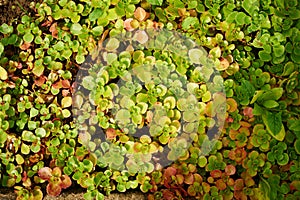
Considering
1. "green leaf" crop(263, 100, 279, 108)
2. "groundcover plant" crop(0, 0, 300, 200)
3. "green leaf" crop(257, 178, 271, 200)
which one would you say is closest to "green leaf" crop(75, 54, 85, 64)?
"groundcover plant" crop(0, 0, 300, 200)

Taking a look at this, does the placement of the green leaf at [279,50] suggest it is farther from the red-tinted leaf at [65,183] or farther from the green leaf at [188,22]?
the red-tinted leaf at [65,183]

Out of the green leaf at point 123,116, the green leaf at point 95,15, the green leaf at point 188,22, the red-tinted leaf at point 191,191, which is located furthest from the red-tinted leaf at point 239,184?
the green leaf at point 95,15

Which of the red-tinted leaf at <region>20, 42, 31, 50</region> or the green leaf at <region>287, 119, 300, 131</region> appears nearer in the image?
the green leaf at <region>287, 119, 300, 131</region>

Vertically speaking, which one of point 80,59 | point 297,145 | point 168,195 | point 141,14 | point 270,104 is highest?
point 141,14

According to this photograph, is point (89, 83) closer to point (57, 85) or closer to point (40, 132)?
point (57, 85)

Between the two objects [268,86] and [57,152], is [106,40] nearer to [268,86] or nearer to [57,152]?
[57,152]

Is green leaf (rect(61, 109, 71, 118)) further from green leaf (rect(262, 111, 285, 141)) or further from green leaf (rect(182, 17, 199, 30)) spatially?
green leaf (rect(262, 111, 285, 141))

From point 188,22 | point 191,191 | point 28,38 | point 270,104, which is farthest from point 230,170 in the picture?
point 28,38

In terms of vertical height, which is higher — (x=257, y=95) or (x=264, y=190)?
(x=257, y=95)
